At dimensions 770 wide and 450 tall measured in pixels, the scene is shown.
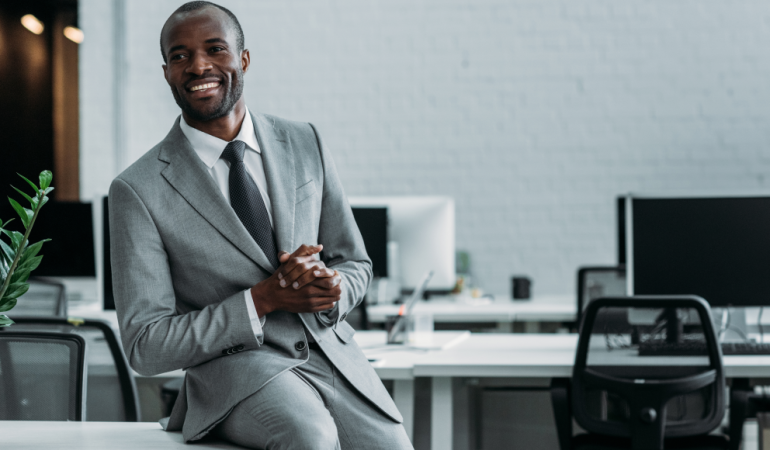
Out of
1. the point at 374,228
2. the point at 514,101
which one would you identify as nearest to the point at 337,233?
the point at 374,228

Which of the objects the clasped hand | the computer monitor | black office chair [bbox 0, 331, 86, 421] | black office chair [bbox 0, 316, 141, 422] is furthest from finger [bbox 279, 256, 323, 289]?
the computer monitor

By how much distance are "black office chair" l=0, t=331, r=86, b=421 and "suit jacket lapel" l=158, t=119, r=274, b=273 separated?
22.4 inches

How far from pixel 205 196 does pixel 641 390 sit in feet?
4.06

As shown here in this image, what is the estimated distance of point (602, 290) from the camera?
142 inches

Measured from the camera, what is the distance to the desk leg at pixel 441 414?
80.0 inches

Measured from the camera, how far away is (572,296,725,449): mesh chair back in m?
1.90

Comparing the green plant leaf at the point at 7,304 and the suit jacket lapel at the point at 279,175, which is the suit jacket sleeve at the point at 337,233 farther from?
the green plant leaf at the point at 7,304

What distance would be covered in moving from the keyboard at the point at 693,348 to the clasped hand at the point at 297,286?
1.17 m

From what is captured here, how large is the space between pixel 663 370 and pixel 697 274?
1.70 feet

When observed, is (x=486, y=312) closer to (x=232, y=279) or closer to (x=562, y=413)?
(x=562, y=413)

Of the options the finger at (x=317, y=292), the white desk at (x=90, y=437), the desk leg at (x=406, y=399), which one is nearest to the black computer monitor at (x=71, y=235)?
the desk leg at (x=406, y=399)

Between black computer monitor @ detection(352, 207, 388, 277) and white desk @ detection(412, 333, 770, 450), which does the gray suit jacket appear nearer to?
white desk @ detection(412, 333, 770, 450)

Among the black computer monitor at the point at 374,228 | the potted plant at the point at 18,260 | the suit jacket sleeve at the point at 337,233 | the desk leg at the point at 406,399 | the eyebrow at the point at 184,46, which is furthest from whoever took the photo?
the black computer monitor at the point at 374,228

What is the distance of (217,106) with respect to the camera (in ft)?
4.41
